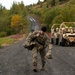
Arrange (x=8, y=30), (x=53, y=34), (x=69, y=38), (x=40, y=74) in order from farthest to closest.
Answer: (x=8, y=30) < (x=53, y=34) < (x=69, y=38) < (x=40, y=74)

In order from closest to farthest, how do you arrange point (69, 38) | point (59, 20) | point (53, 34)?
1. point (69, 38)
2. point (53, 34)
3. point (59, 20)

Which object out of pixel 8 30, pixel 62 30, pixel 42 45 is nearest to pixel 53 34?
pixel 62 30

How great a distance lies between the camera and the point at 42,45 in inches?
519

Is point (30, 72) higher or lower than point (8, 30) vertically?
higher

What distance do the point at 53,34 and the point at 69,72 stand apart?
21.6m

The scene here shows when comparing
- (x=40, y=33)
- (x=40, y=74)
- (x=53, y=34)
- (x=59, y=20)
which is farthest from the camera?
(x=59, y=20)

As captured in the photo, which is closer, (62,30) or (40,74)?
(40,74)

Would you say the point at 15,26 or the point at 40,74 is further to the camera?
the point at 15,26

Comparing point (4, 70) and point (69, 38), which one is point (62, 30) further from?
point (4, 70)

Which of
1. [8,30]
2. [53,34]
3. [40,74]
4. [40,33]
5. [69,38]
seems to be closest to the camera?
[40,74]

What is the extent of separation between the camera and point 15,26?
94688 millimetres

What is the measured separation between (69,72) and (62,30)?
1824 centimetres

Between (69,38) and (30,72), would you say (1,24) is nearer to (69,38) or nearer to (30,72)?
(69,38)

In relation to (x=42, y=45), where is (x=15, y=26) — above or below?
below
